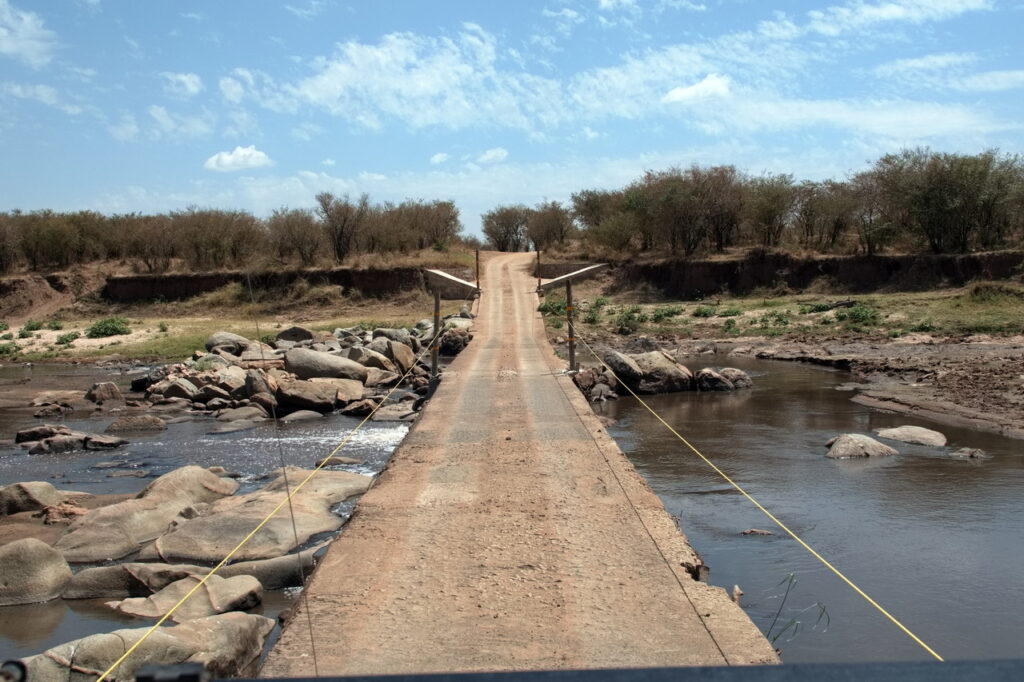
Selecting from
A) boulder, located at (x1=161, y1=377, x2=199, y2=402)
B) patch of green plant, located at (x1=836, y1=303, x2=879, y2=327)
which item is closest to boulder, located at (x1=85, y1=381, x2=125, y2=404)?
boulder, located at (x1=161, y1=377, x2=199, y2=402)

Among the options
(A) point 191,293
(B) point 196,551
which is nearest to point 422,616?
(B) point 196,551

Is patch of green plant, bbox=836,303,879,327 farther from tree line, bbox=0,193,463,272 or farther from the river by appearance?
tree line, bbox=0,193,463,272

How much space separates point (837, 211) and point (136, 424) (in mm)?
33291

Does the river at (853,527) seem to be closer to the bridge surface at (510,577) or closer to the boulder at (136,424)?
the bridge surface at (510,577)

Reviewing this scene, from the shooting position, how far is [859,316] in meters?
31.3

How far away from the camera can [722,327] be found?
3344cm

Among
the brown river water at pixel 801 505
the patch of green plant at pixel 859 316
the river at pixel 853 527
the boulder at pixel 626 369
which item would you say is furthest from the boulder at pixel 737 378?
the patch of green plant at pixel 859 316

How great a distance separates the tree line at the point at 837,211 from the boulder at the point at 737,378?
1947cm

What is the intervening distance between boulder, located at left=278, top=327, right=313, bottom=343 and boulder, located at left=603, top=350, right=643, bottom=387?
1372cm

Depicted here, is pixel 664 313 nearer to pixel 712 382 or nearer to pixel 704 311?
pixel 704 311

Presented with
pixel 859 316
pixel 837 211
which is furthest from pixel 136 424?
pixel 837 211

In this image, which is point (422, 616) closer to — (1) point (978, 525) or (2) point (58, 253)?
(1) point (978, 525)

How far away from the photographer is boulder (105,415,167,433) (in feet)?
60.1

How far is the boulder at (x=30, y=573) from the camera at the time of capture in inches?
324
